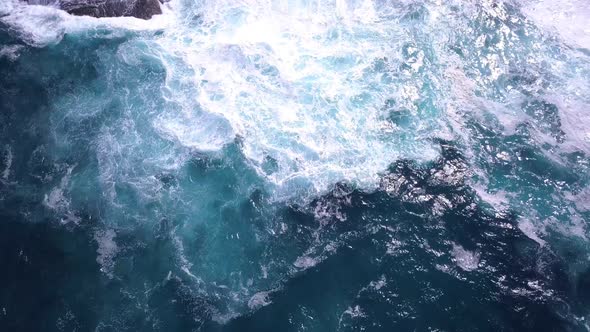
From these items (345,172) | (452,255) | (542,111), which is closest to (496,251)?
(452,255)

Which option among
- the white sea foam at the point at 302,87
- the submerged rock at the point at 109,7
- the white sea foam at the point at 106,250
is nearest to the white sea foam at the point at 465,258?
the white sea foam at the point at 302,87

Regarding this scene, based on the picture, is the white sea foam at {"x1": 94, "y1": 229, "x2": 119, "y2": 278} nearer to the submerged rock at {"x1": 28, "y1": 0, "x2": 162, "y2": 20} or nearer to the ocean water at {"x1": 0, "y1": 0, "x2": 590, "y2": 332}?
the ocean water at {"x1": 0, "y1": 0, "x2": 590, "y2": 332}

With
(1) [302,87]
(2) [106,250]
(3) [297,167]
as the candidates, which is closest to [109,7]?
(1) [302,87]

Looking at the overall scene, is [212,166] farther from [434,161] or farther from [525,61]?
[525,61]

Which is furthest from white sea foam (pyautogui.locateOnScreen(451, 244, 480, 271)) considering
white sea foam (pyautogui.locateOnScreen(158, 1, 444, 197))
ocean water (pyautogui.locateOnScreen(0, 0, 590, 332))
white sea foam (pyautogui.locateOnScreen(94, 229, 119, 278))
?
white sea foam (pyautogui.locateOnScreen(94, 229, 119, 278))

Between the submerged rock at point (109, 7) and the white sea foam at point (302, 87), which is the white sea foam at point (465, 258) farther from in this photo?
the submerged rock at point (109, 7)

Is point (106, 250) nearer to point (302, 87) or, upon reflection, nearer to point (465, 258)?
point (302, 87)
